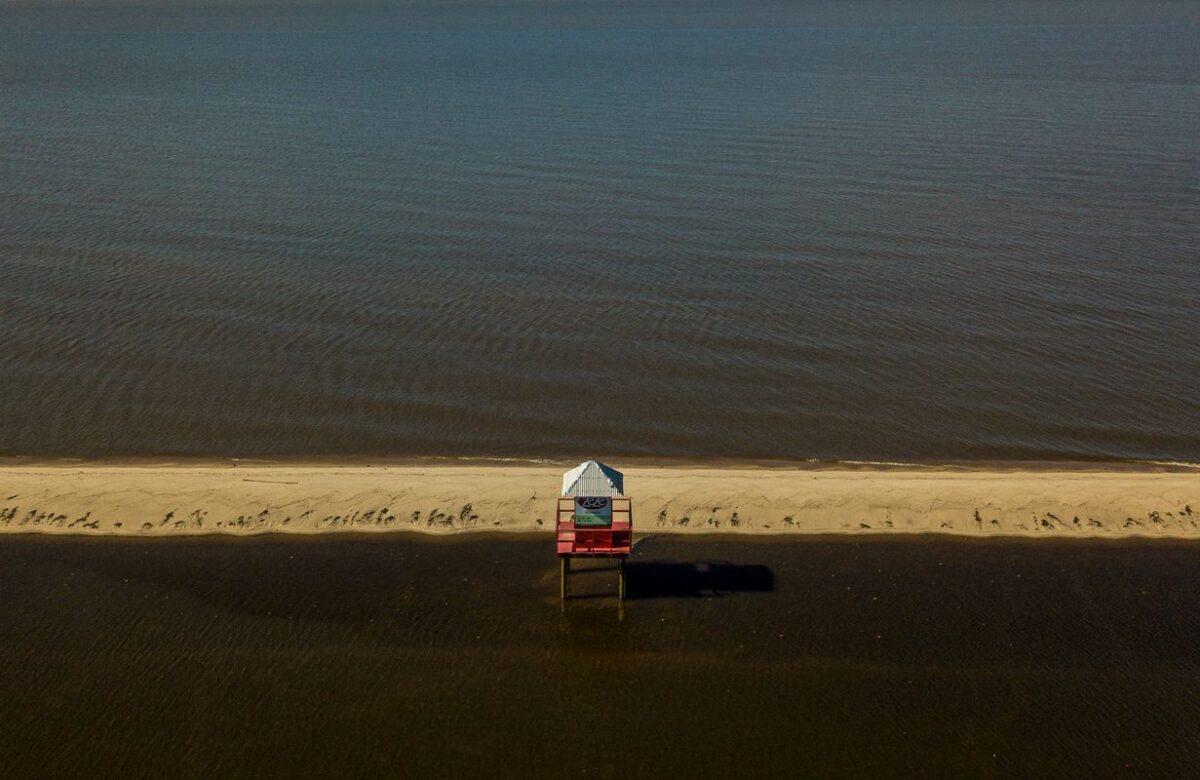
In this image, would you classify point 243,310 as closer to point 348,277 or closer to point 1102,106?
point 348,277

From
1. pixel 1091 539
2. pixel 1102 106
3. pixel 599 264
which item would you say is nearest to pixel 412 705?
pixel 1091 539

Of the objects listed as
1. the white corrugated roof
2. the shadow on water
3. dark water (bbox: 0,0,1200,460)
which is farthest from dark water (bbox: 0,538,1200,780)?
dark water (bbox: 0,0,1200,460)

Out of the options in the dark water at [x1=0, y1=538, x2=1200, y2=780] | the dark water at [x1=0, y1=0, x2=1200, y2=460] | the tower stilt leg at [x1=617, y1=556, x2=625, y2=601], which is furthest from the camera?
the dark water at [x1=0, y1=0, x2=1200, y2=460]

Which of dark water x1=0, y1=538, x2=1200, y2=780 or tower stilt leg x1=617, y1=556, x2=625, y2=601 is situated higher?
tower stilt leg x1=617, y1=556, x2=625, y2=601

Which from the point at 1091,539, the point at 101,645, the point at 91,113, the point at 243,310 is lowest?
the point at 101,645

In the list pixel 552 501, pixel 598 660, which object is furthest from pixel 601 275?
pixel 598 660

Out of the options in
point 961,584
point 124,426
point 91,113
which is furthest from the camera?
point 91,113

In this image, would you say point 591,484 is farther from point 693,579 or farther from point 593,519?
point 693,579

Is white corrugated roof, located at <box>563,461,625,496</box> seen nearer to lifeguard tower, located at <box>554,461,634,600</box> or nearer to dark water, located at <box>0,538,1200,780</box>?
lifeguard tower, located at <box>554,461,634,600</box>
